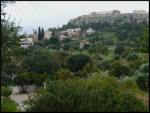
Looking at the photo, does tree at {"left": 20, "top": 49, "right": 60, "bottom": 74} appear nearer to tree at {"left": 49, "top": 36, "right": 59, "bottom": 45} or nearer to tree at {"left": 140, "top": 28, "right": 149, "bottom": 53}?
tree at {"left": 140, "top": 28, "right": 149, "bottom": 53}

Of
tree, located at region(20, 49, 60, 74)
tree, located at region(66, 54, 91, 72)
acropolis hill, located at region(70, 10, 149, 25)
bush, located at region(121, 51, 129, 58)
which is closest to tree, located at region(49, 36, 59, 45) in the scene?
bush, located at region(121, 51, 129, 58)

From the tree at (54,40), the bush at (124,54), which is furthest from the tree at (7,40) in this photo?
the tree at (54,40)

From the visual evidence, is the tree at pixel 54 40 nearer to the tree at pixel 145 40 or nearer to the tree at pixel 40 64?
the tree at pixel 40 64

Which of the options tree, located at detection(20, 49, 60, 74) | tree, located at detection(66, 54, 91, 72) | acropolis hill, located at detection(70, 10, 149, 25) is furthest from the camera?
acropolis hill, located at detection(70, 10, 149, 25)

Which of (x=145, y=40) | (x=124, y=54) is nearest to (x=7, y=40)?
(x=145, y=40)

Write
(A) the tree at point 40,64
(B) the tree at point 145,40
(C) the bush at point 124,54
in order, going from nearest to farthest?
(B) the tree at point 145,40 < (A) the tree at point 40,64 < (C) the bush at point 124,54

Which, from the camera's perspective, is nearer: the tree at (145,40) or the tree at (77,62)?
the tree at (145,40)

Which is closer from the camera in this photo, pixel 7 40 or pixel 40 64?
pixel 7 40

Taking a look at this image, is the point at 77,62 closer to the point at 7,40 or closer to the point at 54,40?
the point at 7,40

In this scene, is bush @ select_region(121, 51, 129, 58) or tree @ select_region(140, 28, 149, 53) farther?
bush @ select_region(121, 51, 129, 58)

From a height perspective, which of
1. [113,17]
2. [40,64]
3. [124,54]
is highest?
[113,17]

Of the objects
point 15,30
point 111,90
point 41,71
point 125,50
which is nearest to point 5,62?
point 15,30

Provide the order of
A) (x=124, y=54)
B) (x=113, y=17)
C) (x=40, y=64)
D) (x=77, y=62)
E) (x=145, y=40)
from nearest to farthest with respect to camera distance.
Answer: (x=145, y=40)
(x=40, y=64)
(x=77, y=62)
(x=124, y=54)
(x=113, y=17)

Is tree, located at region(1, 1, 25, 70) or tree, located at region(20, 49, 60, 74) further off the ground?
tree, located at region(1, 1, 25, 70)
